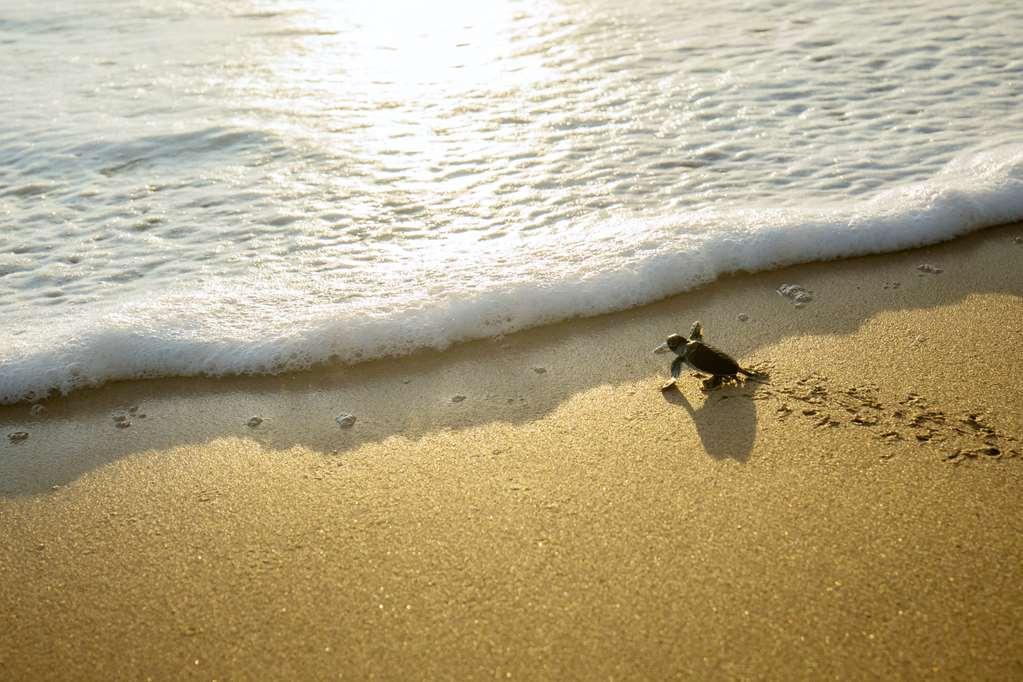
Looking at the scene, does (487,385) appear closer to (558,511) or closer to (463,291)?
(463,291)

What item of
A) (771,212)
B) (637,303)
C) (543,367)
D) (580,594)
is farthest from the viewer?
(771,212)

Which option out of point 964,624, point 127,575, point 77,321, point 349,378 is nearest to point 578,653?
point 964,624

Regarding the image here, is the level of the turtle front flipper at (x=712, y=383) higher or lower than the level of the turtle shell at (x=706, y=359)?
lower

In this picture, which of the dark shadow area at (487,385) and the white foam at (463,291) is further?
the white foam at (463,291)

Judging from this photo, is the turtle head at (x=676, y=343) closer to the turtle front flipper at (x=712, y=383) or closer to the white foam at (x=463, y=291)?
the turtle front flipper at (x=712, y=383)

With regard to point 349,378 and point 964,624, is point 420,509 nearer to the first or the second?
point 349,378

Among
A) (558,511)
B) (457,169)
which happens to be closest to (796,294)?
(558,511)

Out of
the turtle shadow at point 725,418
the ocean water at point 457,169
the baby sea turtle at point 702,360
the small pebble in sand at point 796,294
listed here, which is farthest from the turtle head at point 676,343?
the small pebble in sand at point 796,294
